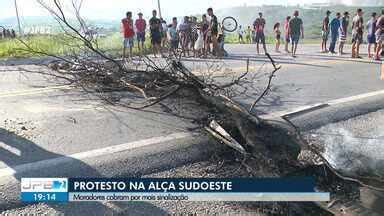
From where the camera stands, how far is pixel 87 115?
6230 mm

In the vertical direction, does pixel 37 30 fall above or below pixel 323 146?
above

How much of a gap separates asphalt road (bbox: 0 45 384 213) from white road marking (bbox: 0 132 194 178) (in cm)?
9

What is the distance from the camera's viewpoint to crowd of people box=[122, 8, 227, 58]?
46.6 feet

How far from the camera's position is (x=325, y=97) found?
24.8 ft

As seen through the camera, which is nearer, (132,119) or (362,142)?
(362,142)

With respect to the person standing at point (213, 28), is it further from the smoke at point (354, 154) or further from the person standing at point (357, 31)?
the smoke at point (354, 154)

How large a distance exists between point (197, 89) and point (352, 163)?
6.94 feet

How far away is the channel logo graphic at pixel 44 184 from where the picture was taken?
149 inches

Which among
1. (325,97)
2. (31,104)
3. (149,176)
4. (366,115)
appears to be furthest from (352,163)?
(31,104)

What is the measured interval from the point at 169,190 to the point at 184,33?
11699 millimetres

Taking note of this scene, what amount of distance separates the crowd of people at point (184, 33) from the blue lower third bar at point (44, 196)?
33.7 feet

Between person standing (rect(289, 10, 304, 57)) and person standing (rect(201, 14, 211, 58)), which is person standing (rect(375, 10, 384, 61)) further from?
person standing (rect(201, 14, 211, 58))

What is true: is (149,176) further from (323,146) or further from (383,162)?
(383,162)

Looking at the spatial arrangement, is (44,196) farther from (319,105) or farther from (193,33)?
(193,33)
